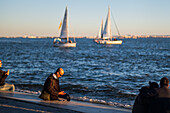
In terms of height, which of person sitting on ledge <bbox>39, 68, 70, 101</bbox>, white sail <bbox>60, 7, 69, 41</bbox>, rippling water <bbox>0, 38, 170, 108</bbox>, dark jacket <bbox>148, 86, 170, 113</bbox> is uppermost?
white sail <bbox>60, 7, 69, 41</bbox>

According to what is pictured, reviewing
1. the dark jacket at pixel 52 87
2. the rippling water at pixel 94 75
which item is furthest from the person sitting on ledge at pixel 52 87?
the rippling water at pixel 94 75

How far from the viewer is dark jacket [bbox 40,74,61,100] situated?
8664mm

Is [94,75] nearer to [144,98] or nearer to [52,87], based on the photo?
[52,87]

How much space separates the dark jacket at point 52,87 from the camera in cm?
866

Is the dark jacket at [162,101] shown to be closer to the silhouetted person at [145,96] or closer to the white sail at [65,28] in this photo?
the silhouetted person at [145,96]

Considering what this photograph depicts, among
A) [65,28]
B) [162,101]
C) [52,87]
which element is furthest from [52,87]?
[65,28]

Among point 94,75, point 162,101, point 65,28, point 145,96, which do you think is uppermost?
point 65,28

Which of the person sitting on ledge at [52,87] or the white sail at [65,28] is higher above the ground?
the white sail at [65,28]

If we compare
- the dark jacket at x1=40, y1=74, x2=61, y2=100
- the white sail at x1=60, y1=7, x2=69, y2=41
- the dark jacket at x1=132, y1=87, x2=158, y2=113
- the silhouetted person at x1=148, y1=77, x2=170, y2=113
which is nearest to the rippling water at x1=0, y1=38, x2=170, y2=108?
the dark jacket at x1=40, y1=74, x2=61, y2=100

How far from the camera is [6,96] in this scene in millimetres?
9375

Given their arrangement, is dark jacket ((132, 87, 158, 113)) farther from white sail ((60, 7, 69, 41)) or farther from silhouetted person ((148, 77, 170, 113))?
white sail ((60, 7, 69, 41))

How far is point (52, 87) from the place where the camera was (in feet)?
28.8

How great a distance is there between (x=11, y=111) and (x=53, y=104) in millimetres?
1520

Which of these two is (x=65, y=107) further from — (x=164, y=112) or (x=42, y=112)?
(x=164, y=112)
